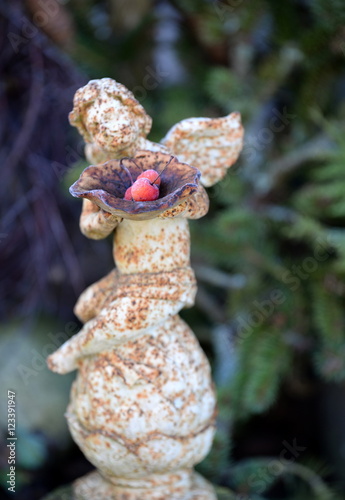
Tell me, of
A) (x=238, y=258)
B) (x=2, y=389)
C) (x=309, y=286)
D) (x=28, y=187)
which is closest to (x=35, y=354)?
(x=2, y=389)

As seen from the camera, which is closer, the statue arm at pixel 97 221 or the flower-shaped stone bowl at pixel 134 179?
the flower-shaped stone bowl at pixel 134 179


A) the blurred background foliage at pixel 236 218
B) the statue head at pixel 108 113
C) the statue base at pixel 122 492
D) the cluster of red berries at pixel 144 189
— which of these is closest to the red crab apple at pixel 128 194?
the cluster of red berries at pixel 144 189

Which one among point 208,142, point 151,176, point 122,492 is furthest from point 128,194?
point 122,492

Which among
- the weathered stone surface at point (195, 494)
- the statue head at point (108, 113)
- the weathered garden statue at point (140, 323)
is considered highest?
the statue head at point (108, 113)

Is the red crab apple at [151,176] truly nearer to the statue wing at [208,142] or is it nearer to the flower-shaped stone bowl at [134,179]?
the flower-shaped stone bowl at [134,179]

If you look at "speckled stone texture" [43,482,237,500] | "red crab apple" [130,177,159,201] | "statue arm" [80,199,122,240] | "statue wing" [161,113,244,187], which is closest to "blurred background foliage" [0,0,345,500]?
"speckled stone texture" [43,482,237,500]

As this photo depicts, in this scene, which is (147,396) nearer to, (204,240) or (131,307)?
(131,307)

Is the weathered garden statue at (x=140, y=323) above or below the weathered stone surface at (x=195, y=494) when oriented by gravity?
above

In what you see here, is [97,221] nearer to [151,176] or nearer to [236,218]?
[151,176]

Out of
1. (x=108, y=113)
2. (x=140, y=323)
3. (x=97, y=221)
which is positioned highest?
(x=108, y=113)
